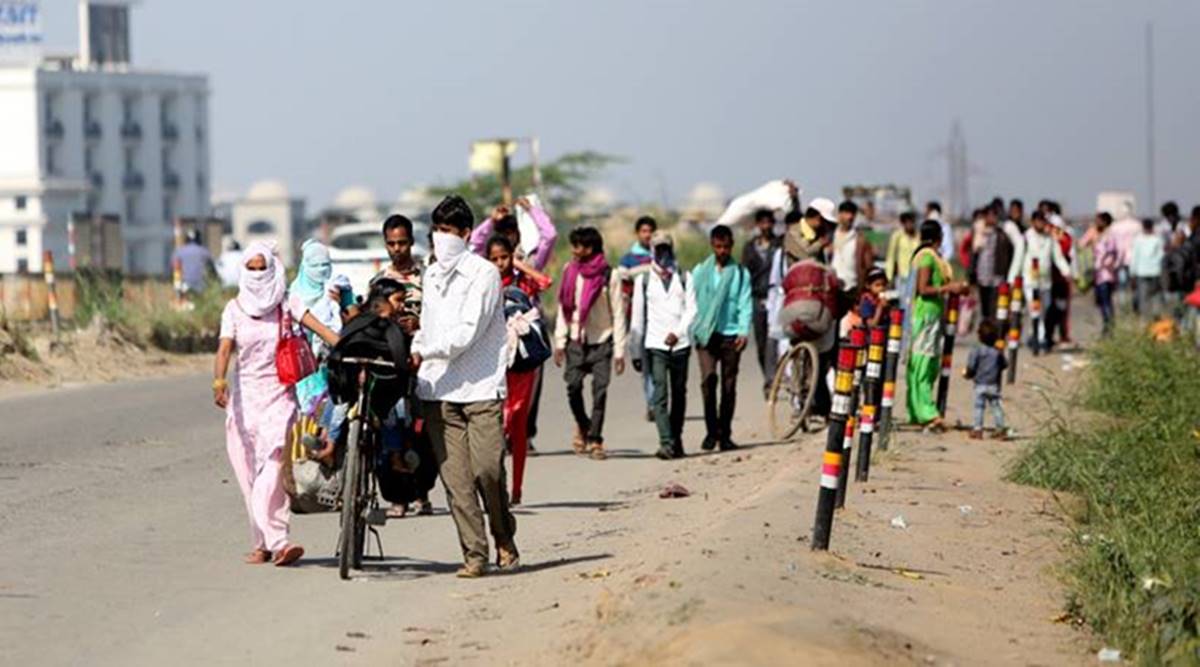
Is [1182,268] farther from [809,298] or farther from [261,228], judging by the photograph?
[261,228]

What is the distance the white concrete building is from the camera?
15625cm

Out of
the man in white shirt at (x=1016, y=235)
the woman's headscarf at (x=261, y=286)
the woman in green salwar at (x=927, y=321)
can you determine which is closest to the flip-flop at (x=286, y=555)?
the woman's headscarf at (x=261, y=286)

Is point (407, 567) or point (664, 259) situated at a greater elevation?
point (664, 259)

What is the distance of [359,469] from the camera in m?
12.4

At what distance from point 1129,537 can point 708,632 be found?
4.04 meters

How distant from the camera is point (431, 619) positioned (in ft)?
37.1

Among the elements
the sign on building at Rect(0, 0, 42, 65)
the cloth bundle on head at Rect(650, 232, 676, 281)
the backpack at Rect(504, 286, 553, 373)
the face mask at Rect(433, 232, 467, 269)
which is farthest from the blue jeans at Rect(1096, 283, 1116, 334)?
the sign on building at Rect(0, 0, 42, 65)

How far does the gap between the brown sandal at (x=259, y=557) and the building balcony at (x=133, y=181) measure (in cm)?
15536

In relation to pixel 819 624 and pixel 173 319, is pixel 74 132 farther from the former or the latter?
pixel 819 624

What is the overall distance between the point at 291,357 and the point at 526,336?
239cm

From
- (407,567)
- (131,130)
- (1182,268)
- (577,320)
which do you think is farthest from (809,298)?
(131,130)

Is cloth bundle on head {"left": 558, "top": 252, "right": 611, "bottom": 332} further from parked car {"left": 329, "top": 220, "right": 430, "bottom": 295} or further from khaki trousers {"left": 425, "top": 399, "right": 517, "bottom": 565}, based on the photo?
parked car {"left": 329, "top": 220, "right": 430, "bottom": 295}

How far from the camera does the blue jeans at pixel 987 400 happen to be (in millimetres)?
21062

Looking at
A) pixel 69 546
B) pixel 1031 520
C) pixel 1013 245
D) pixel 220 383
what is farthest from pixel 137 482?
pixel 1013 245
